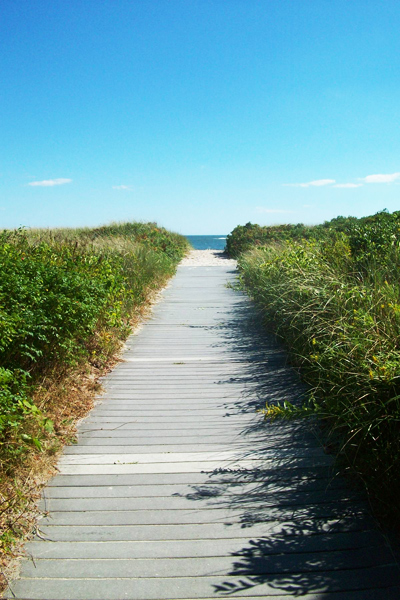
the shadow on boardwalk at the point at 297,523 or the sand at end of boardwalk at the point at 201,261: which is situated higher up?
the sand at end of boardwalk at the point at 201,261

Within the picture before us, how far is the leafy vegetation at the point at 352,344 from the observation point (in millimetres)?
2906

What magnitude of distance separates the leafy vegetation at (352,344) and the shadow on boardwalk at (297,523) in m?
0.19

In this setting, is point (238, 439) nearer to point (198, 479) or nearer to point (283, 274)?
point (198, 479)

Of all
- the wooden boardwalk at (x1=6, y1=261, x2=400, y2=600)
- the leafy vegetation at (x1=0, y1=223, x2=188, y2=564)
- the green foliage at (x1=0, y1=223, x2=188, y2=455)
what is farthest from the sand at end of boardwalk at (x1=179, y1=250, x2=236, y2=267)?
the wooden boardwalk at (x1=6, y1=261, x2=400, y2=600)

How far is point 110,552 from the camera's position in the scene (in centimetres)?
260

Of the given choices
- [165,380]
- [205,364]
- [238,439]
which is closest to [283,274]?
[205,364]

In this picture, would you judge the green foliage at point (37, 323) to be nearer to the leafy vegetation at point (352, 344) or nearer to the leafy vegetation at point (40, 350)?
the leafy vegetation at point (40, 350)

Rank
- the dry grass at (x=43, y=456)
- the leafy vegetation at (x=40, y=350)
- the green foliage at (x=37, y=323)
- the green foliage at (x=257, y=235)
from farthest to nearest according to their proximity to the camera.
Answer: the green foliage at (x=257, y=235) → the green foliage at (x=37, y=323) → the leafy vegetation at (x=40, y=350) → the dry grass at (x=43, y=456)

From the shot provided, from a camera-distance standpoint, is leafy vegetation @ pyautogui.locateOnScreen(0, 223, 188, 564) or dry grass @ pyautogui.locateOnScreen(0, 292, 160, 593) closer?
dry grass @ pyautogui.locateOnScreen(0, 292, 160, 593)

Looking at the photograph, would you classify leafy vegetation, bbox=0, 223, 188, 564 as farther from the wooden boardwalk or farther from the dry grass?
the wooden boardwalk

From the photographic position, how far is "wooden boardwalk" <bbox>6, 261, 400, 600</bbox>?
2.38m

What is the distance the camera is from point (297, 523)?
110 inches

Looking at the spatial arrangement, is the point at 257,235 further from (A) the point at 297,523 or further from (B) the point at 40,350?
(A) the point at 297,523

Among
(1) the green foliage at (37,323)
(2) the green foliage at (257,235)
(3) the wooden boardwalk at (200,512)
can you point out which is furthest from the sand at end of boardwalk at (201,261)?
(3) the wooden boardwalk at (200,512)
